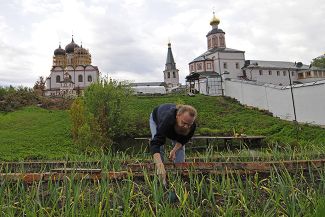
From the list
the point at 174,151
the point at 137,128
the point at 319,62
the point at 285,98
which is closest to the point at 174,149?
the point at 174,151

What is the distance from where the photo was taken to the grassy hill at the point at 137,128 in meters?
15.2

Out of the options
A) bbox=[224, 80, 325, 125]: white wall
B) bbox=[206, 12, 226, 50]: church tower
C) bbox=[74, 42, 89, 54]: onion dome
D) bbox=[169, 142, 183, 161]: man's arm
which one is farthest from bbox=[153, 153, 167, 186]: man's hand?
bbox=[74, 42, 89, 54]: onion dome

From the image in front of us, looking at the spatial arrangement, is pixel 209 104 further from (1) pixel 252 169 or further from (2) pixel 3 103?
(1) pixel 252 169

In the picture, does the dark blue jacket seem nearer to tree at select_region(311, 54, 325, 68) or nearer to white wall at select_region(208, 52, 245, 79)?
white wall at select_region(208, 52, 245, 79)

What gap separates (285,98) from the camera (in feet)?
73.4

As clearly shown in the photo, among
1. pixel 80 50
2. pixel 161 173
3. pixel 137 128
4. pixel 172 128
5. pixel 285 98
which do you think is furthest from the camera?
pixel 80 50

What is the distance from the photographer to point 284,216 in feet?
6.60

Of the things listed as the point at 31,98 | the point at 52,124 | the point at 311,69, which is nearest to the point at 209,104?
the point at 52,124

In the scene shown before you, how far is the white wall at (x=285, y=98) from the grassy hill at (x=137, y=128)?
1064 millimetres

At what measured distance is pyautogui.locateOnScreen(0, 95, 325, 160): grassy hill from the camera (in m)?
15.2

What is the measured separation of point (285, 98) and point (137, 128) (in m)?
10.8

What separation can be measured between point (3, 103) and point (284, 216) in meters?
28.9

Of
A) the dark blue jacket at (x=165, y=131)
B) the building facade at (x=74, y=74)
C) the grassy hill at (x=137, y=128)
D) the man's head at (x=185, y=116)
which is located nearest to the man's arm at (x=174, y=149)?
the dark blue jacket at (x=165, y=131)

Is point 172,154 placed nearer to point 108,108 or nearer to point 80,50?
point 108,108
